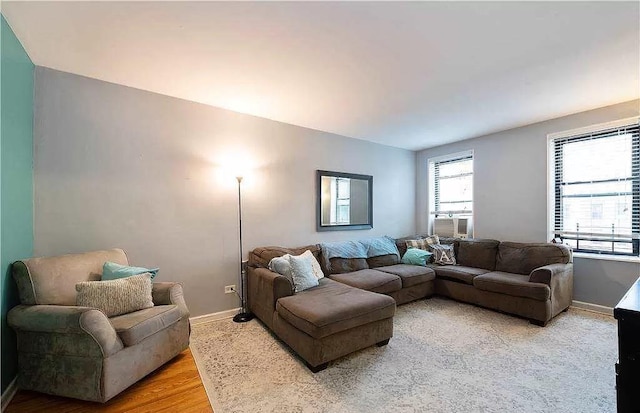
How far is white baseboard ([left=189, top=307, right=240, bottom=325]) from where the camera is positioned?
3.12 metres

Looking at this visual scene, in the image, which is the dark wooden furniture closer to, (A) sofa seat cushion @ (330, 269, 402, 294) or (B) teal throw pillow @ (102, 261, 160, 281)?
(A) sofa seat cushion @ (330, 269, 402, 294)

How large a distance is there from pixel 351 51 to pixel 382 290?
8.86ft

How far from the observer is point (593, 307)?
133 inches

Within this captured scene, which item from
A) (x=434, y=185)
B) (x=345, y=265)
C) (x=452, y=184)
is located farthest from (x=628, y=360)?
(x=434, y=185)

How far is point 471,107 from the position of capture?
335 cm

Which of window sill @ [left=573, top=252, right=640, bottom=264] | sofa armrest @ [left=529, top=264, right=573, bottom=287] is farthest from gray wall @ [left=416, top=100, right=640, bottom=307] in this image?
sofa armrest @ [left=529, top=264, right=573, bottom=287]

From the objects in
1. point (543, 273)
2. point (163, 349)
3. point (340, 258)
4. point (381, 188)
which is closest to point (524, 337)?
point (543, 273)

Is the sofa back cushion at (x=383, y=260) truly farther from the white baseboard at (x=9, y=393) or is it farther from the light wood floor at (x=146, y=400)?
the white baseboard at (x=9, y=393)

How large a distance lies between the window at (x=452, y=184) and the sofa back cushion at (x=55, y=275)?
17.1ft

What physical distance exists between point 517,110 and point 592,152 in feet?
3.95

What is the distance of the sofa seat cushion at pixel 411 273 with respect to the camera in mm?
3676

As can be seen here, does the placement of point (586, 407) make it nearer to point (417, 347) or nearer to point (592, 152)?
point (417, 347)

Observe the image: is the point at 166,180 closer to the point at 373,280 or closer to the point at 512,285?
the point at 373,280

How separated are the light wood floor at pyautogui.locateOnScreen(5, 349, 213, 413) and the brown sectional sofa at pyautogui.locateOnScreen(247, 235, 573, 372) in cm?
82
